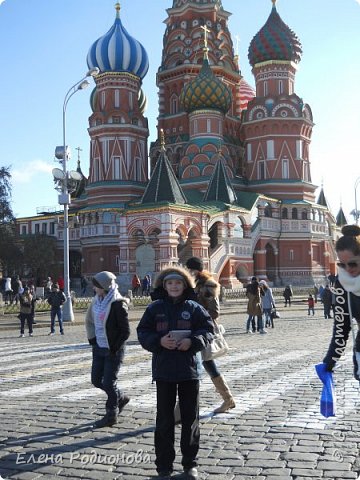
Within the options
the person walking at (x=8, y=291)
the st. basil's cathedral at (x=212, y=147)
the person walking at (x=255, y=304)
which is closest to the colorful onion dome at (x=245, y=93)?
the st. basil's cathedral at (x=212, y=147)

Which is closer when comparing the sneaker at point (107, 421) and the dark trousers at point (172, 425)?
the dark trousers at point (172, 425)

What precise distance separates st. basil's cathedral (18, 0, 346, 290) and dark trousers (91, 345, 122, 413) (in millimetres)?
34695

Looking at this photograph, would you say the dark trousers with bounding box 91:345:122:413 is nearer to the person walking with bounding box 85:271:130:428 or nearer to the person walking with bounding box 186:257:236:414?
the person walking with bounding box 85:271:130:428

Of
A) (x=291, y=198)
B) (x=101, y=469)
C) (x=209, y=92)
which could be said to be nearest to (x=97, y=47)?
(x=209, y=92)

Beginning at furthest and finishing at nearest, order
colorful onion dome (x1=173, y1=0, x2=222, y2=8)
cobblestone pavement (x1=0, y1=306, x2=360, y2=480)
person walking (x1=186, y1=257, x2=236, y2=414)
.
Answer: colorful onion dome (x1=173, y1=0, x2=222, y2=8), person walking (x1=186, y1=257, x2=236, y2=414), cobblestone pavement (x1=0, y1=306, x2=360, y2=480)

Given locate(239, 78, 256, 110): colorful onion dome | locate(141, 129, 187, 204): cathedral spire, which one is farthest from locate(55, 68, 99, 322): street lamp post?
locate(239, 78, 256, 110): colorful onion dome

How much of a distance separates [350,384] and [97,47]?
4496 centimetres

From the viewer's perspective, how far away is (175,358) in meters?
4.77

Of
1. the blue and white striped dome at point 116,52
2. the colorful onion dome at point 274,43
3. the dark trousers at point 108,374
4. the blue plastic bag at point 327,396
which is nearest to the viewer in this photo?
the blue plastic bag at point 327,396

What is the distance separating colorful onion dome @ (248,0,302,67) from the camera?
50562 millimetres

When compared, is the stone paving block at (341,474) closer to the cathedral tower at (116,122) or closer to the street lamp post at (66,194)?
the street lamp post at (66,194)

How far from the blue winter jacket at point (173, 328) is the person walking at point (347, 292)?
1.04m

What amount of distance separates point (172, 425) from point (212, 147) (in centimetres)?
4358

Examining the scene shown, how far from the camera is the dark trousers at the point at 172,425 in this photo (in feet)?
15.5
